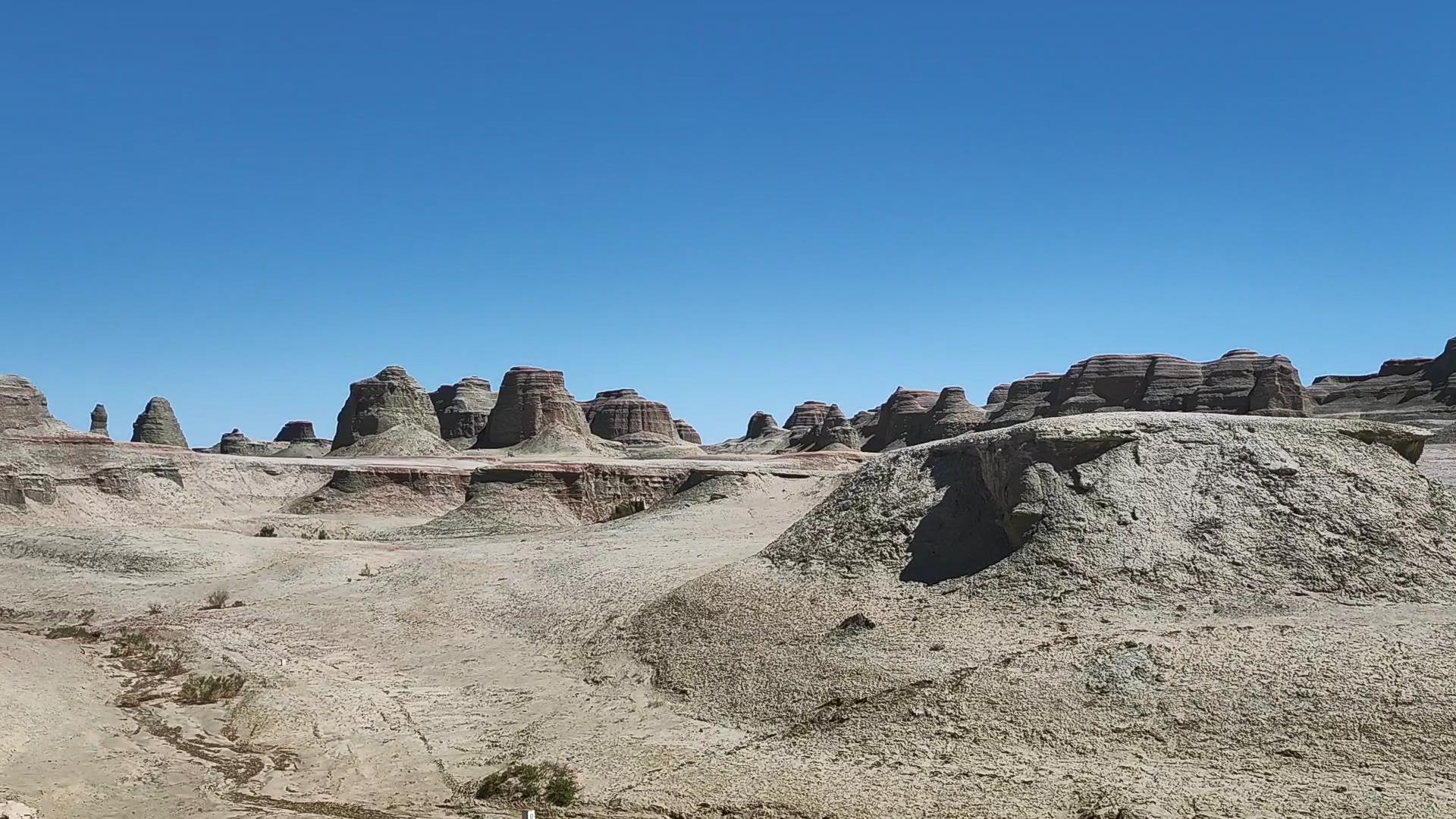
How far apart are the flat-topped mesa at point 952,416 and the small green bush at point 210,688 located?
225 feet

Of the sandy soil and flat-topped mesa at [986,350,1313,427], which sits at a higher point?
flat-topped mesa at [986,350,1313,427]

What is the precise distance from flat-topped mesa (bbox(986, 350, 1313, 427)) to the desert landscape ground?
5828 cm

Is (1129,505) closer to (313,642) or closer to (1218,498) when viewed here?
(1218,498)

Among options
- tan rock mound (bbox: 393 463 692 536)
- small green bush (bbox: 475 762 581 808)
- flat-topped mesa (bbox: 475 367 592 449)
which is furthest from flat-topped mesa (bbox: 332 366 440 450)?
small green bush (bbox: 475 762 581 808)

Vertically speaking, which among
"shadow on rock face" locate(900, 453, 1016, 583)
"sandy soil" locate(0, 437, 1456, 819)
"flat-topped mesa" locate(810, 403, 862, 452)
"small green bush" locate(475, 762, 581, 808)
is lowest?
"small green bush" locate(475, 762, 581, 808)

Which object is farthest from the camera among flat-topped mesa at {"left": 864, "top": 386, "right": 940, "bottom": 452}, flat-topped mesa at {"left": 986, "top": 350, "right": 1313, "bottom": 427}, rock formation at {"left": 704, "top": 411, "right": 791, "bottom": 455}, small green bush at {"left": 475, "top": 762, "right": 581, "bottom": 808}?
rock formation at {"left": 704, "top": 411, "right": 791, "bottom": 455}

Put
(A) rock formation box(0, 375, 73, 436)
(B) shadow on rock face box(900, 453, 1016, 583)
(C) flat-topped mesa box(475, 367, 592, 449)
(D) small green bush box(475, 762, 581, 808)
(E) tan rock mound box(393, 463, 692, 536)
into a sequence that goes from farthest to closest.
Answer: (C) flat-topped mesa box(475, 367, 592, 449) < (A) rock formation box(0, 375, 73, 436) < (E) tan rock mound box(393, 463, 692, 536) < (B) shadow on rock face box(900, 453, 1016, 583) < (D) small green bush box(475, 762, 581, 808)

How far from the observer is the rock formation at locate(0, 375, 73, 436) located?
53.8m

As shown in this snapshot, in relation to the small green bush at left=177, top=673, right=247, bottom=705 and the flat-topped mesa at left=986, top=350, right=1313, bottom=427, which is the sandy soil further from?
the flat-topped mesa at left=986, top=350, right=1313, bottom=427

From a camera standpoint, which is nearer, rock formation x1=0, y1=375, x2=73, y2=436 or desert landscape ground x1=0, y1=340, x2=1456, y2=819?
desert landscape ground x1=0, y1=340, x2=1456, y2=819

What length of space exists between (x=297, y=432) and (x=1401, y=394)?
10514 centimetres

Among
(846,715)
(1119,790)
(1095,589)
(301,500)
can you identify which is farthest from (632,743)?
(301,500)

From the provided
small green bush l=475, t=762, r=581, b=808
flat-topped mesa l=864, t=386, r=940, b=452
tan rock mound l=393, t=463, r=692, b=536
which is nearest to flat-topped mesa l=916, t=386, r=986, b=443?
flat-topped mesa l=864, t=386, r=940, b=452

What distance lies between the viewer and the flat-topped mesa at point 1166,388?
73500mm
